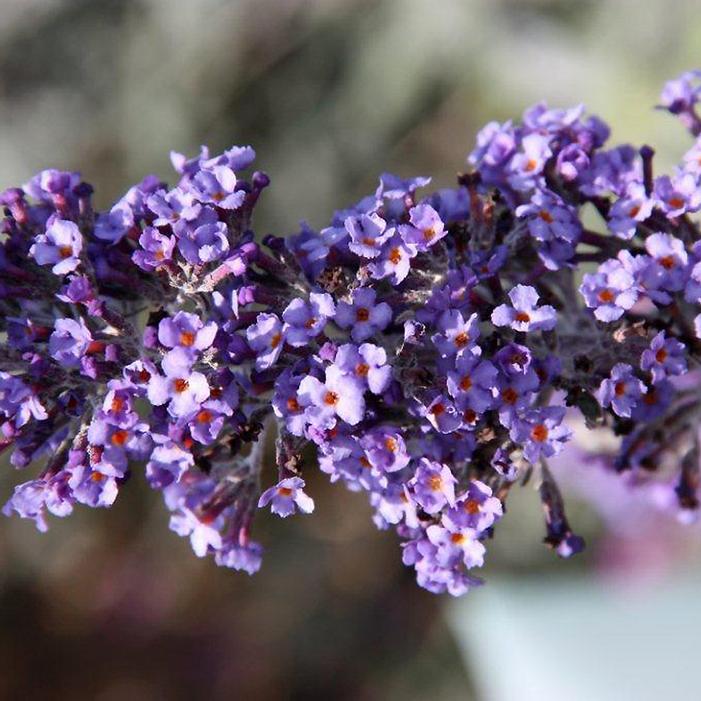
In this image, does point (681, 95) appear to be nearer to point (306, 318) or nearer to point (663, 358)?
point (663, 358)

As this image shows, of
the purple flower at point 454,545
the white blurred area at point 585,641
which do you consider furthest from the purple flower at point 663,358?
the white blurred area at point 585,641

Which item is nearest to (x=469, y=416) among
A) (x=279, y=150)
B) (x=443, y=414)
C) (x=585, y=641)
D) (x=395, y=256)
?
(x=443, y=414)

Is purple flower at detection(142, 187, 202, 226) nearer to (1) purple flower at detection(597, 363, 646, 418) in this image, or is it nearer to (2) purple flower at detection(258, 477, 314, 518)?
(2) purple flower at detection(258, 477, 314, 518)

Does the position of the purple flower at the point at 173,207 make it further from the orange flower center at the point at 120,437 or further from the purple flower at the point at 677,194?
the purple flower at the point at 677,194

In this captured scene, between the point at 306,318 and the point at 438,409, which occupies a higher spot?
the point at 306,318

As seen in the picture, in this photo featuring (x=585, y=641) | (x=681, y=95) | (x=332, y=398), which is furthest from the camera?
(x=585, y=641)

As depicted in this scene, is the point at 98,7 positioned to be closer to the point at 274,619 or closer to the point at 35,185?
the point at 274,619

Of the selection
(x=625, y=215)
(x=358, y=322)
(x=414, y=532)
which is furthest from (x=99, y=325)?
(x=625, y=215)

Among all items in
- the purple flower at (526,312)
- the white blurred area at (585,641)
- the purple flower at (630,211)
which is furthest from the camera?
the white blurred area at (585,641)
